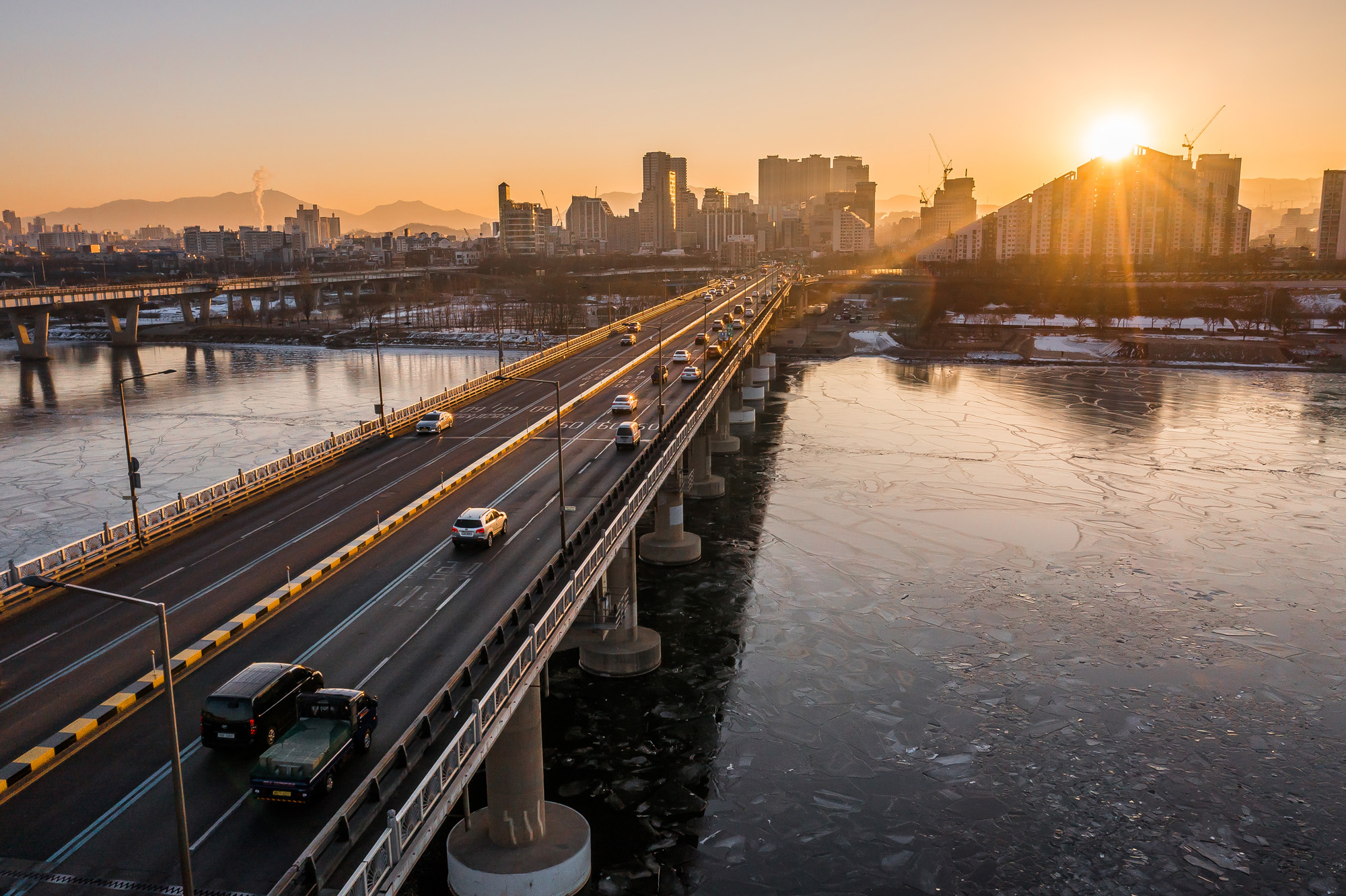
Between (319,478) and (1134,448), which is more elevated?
(319,478)

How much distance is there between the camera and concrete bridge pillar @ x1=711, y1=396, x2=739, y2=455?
75938 mm

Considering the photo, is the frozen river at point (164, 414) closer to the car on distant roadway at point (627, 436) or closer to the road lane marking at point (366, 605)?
the road lane marking at point (366, 605)

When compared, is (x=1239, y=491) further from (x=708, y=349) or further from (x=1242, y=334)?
(x=1242, y=334)

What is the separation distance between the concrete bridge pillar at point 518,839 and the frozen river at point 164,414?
1279 inches

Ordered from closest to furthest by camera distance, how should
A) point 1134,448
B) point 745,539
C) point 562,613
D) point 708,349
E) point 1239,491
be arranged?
point 562,613 < point 745,539 < point 1239,491 < point 1134,448 < point 708,349

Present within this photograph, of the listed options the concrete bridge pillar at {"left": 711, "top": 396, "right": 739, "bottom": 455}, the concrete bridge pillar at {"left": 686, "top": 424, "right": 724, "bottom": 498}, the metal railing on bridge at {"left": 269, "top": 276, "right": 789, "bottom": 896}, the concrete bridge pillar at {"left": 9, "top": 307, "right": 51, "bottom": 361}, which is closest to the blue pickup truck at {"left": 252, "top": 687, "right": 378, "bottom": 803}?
the metal railing on bridge at {"left": 269, "top": 276, "right": 789, "bottom": 896}

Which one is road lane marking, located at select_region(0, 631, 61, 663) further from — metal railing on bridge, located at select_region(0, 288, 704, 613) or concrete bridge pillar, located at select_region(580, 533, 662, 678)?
concrete bridge pillar, located at select_region(580, 533, 662, 678)

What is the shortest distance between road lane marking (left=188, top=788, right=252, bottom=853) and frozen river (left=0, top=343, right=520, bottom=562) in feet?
117

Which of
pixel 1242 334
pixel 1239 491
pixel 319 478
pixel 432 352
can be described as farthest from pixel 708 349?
pixel 1242 334

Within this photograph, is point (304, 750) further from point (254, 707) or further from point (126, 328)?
point (126, 328)

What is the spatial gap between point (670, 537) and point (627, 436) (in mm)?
7367

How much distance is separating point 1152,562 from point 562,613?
1401 inches

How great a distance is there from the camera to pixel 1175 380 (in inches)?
4567

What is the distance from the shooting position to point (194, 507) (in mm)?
33750
